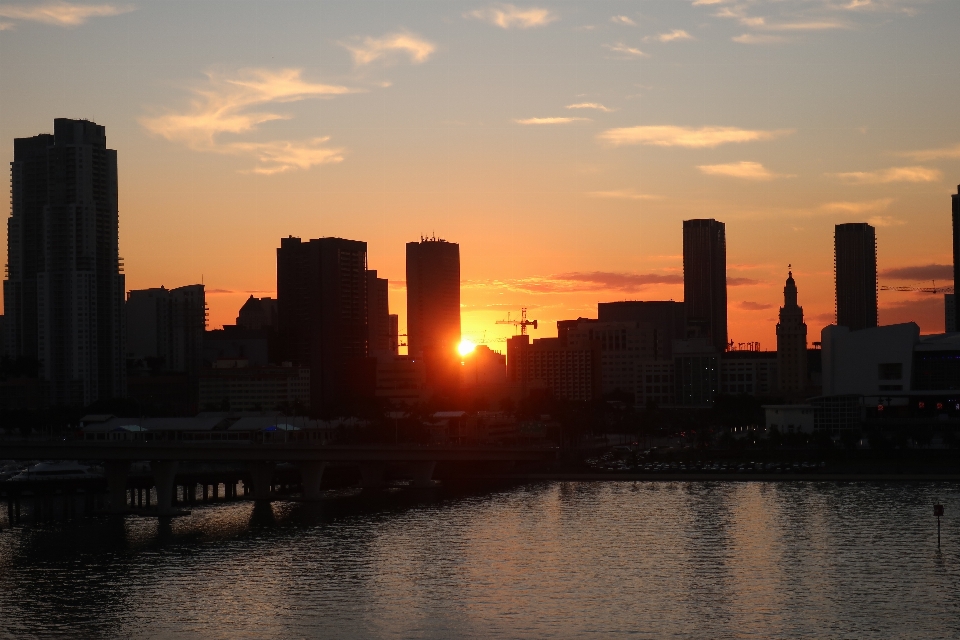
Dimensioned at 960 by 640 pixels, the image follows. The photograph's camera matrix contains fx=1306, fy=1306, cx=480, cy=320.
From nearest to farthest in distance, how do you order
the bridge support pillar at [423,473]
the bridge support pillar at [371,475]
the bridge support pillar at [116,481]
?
Answer: the bridge support pillar at [116,481] < the bridge support pillar at [423,473] < the bridge support pillar at [371,475]

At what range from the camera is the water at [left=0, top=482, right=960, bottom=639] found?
64.1m

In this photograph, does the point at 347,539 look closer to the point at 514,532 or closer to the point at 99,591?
the point at 514,532

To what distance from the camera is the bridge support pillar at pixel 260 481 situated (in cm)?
14000

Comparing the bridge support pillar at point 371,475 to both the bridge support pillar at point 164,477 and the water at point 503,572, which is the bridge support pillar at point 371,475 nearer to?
the water at point 503,572

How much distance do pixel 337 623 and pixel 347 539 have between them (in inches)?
1313

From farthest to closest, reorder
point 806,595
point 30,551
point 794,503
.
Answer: point 794,503 → point 30,551 → point 806,595

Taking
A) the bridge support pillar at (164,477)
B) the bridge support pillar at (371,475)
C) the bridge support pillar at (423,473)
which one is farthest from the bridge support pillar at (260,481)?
the bridge support pillar at (164,477)

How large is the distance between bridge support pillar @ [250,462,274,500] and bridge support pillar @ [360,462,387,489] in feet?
44.6

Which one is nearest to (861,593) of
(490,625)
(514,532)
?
(490,625)

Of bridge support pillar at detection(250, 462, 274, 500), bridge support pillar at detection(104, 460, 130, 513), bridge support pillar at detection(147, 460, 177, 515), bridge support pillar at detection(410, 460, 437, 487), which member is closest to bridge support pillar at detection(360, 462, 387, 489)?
bridge support pillar at detection(410, 460, 437, 487)

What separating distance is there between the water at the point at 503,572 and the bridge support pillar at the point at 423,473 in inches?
1043

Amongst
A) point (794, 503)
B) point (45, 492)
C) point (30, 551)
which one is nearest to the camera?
point (30, 551)

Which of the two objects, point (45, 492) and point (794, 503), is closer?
point (794, 503)

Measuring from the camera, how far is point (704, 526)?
334 feet
